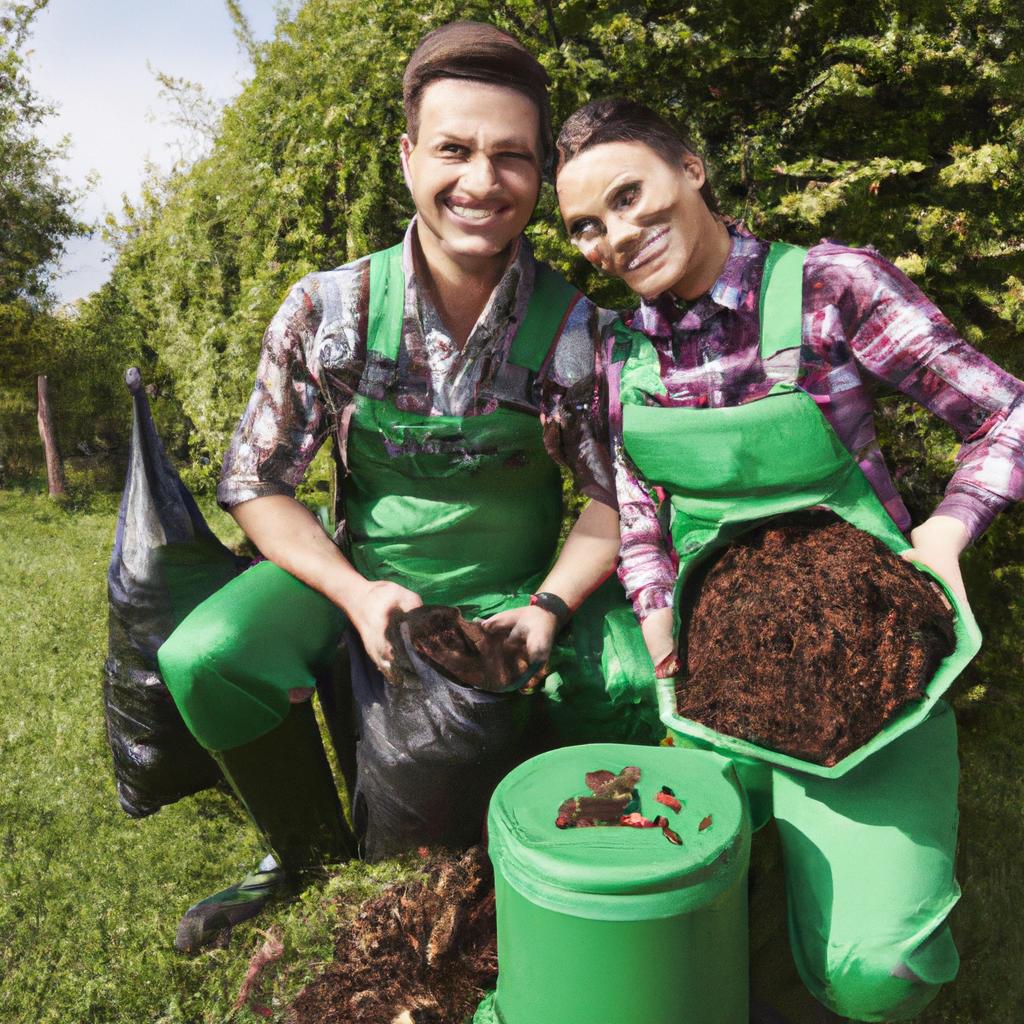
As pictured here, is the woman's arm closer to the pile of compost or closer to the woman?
the woman

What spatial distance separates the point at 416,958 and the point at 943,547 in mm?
1508

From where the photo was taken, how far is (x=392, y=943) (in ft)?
8.22

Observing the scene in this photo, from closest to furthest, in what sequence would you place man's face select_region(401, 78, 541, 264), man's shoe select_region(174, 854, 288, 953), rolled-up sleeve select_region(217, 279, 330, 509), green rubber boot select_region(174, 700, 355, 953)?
1. man's face select_region(401, 78, 541, 264)
2. rolled-up sleeve select_region(217, 279, 330, 509)
3. green rubber boot select_region(174, 700, 355, 953)
4. man's shoe select_region(174, 854, 288, 953)

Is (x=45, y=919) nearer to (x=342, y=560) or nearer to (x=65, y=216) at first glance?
(x=342, y=560)

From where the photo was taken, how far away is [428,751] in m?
2.49

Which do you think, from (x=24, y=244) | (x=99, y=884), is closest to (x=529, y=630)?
(x=99, y=884)

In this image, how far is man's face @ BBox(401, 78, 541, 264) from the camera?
7.62 feet

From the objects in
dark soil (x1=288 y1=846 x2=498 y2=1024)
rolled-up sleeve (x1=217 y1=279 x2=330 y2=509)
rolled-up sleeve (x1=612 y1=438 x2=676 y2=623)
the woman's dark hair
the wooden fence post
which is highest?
the woman's dark hair

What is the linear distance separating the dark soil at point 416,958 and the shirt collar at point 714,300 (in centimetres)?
138

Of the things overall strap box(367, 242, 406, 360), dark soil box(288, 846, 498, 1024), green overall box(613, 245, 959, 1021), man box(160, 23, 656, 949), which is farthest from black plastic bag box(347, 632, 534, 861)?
overall strap box(367, 242, 406, 360)

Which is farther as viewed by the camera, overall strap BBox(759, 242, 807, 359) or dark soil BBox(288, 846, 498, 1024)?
dark soil BBox(288, 846, 498, 1024)

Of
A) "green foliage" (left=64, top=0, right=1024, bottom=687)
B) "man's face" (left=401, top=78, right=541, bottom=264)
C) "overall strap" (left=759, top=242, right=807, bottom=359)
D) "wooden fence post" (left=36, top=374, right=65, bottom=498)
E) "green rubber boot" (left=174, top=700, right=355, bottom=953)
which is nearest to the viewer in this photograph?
"overall strap" (left=759, top=242, right=807, bottom=359)

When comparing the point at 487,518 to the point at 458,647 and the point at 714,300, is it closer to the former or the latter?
the point at 458,647

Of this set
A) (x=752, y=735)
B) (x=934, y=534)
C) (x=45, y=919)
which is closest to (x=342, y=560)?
(x=752, y=735)
